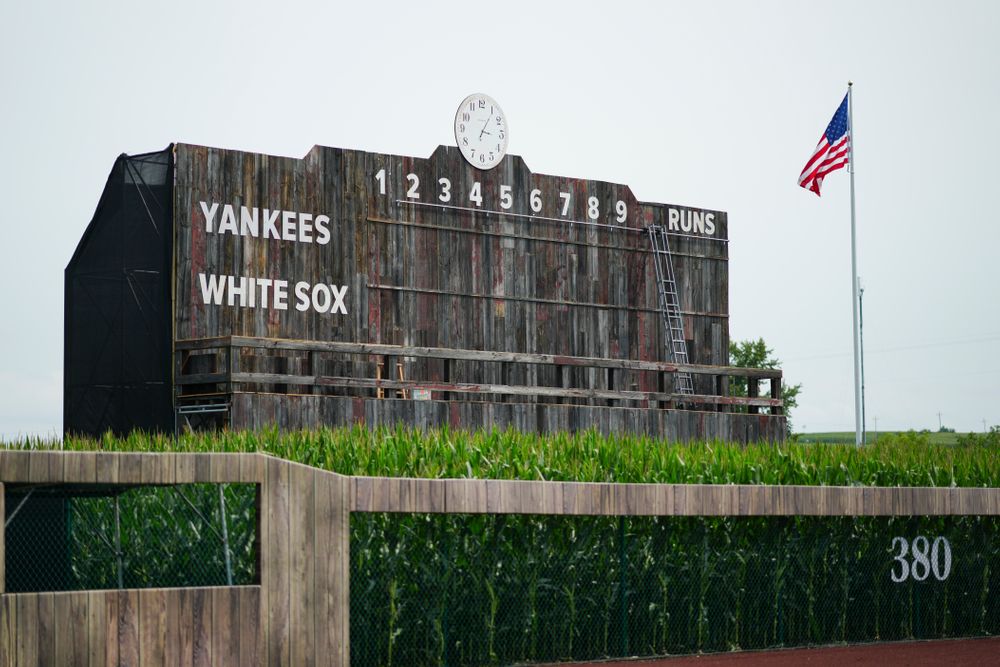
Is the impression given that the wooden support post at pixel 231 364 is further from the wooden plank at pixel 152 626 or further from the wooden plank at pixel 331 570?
the wooden plank at pixel 152 626

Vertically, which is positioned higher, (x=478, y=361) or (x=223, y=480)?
(x=478, y=361)

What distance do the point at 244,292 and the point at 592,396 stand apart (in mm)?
7480

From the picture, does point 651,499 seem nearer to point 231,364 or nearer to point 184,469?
point 184,469

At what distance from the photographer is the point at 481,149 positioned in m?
30.0

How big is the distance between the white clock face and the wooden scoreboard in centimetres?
5

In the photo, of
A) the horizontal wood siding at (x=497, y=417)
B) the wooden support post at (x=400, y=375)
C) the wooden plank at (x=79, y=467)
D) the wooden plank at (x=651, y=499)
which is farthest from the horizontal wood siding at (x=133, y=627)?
the wooden support post at (x=400, y=375)

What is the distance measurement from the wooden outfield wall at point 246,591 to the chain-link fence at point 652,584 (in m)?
1.27

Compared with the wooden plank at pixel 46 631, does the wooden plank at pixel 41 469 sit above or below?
above

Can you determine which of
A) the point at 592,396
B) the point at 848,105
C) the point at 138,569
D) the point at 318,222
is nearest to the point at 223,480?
the point at 138,569

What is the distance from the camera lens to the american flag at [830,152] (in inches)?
1469

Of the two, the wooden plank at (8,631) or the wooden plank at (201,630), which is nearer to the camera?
the wooden plank at (8,631)

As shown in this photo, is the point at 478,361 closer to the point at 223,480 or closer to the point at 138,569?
the point at 138,569

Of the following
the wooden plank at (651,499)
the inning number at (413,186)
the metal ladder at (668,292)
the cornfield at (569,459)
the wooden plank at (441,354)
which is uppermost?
the inning number at (413,186)

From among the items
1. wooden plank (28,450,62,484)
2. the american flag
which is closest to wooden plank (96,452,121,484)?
wooden plank (28,450,62,484)
